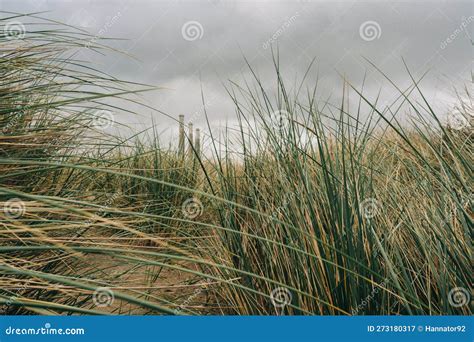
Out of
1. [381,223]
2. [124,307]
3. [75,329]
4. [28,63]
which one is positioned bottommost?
[124,307]

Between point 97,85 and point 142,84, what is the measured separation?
0.55ft

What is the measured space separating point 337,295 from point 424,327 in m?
0.25

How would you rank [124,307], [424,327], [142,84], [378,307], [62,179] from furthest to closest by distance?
1. [62,179]
2. [124,307]
3. [142,84]
4. [378,307]
5. [424,327]

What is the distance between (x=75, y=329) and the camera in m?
1.10

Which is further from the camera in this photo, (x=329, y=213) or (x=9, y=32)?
(x=9, y=32)

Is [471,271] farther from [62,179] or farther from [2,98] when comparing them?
[62,179]

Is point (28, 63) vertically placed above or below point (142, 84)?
above


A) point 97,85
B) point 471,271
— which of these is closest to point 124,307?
point 97,85

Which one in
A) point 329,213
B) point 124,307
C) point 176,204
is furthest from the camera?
point 176,204

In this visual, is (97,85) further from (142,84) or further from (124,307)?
(124,307)

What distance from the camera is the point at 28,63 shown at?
5.28 feet

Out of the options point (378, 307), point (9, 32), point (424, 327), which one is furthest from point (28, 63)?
point (424, 327)

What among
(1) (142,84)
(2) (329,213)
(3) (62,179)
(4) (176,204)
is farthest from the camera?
(4) (176,204)

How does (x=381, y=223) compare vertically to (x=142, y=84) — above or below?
below
